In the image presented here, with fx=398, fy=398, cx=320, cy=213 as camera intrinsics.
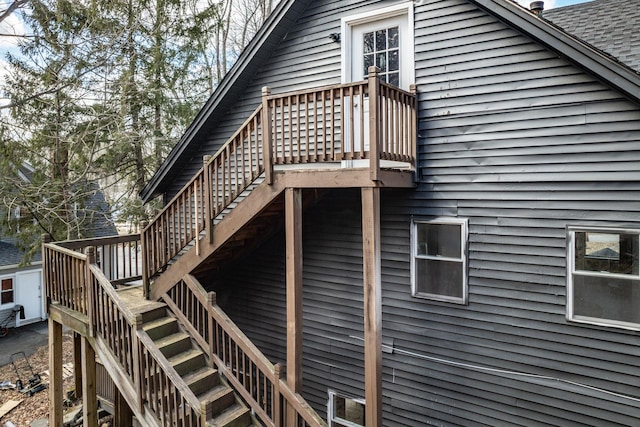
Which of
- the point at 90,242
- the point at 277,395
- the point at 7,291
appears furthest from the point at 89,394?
the point at 7,291

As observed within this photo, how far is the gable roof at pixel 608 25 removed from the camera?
509cm

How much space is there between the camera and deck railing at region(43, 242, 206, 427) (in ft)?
16.1

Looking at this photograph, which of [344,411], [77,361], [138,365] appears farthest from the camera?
[77,361]

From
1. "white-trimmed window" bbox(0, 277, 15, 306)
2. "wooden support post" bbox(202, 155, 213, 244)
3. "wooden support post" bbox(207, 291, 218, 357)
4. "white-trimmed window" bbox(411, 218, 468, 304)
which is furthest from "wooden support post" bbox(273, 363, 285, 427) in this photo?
"white-trimmed window" bbox(0, 277, 15, 306)

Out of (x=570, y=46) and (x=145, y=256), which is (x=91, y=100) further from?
(x=570, y=46)

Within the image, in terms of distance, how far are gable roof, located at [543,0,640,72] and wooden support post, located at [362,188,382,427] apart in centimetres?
363

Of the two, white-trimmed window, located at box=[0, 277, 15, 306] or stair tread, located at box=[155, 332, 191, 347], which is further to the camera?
white-trimmed window, located at box=[0, 277, 15, 306]

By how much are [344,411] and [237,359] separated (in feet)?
8.48

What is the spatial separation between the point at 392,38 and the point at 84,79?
986 cm

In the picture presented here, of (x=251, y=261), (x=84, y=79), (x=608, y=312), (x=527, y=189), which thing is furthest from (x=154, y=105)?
(x=608, y=312)

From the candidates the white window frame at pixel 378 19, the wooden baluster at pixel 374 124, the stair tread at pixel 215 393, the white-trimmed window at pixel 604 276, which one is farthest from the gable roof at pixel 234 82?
the white-trimmed window at pixel 604 276

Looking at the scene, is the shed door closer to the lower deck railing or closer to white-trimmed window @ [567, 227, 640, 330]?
the lower deck railing

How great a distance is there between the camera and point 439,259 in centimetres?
581

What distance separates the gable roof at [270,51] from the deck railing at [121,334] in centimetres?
277
